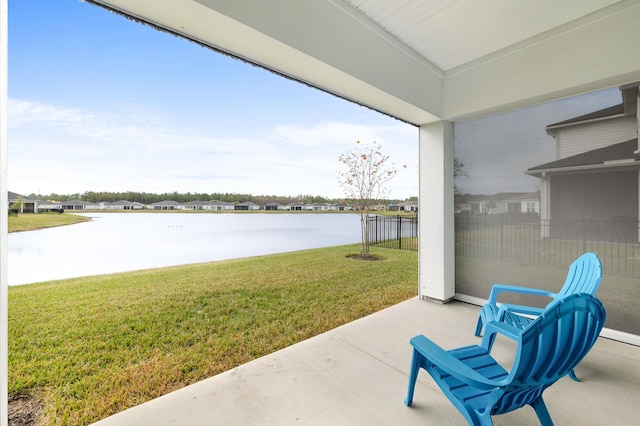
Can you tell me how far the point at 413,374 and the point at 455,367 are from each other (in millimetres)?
565

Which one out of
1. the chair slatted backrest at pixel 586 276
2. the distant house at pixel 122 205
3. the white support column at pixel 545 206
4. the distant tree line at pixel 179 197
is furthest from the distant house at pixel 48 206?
the white support column at pixel 545 206

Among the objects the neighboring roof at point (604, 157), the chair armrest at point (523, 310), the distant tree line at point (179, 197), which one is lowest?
the chair armrest at point (523, 310)

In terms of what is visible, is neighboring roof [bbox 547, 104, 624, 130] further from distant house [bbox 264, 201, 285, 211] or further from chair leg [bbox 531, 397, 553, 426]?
distant house [bbox 264, 201, 285, 211]

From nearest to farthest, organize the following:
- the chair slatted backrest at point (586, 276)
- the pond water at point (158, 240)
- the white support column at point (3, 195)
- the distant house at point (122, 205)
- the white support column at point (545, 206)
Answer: the white support column at point (3, 195) < the chair slatted backrest at point (586, 276) < the white support column at point (545, 206) < the pond water at point (158, 240) < the distant house at point (122, 205)

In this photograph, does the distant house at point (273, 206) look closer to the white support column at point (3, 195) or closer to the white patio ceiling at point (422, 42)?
the white patio ceiling at point (422, 42)

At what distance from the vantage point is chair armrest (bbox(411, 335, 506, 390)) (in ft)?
3.80

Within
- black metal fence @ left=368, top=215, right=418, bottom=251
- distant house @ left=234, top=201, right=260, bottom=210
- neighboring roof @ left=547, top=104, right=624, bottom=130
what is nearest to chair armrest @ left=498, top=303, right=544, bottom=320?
neighboring roof @ left=547, top=104, right=624, bottom=130

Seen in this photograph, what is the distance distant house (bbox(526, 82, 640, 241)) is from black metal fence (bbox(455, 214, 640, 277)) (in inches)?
1.1

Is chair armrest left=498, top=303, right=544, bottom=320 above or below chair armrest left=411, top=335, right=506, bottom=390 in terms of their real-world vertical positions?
below

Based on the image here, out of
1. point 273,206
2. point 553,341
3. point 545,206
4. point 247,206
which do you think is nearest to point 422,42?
point 545,206

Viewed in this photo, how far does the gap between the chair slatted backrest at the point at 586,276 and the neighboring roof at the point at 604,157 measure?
47.2 inches

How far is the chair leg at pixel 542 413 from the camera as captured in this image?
1.32m

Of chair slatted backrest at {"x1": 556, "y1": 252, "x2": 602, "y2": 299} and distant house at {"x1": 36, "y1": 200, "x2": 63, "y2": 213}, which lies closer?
chair slatted backrest at {"x1": 556, "y1": 252, "x2": 602, "y2": 299}

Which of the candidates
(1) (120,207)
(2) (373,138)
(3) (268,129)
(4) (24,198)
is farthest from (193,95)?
(2) (373,138)
